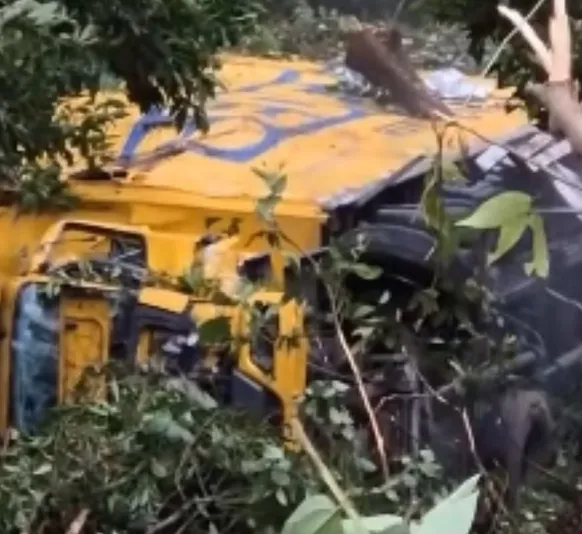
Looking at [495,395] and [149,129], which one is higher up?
[495,395]

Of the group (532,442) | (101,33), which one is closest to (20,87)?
(101,33)

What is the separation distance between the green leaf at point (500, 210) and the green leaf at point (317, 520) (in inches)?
10.9

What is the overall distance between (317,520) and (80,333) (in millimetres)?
4173

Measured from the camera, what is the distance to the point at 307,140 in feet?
22.0

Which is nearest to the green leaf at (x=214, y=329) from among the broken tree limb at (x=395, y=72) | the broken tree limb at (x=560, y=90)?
the broken tree limb at (x=395, y=72)

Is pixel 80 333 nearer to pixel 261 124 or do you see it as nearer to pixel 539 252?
pixel 261 124

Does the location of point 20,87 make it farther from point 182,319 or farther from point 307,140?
point 307,140

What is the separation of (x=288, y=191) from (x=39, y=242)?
0.92m

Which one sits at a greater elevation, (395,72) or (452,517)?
(452,517)

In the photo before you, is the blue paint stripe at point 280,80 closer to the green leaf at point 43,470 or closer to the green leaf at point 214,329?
the green leaf at point 43,470

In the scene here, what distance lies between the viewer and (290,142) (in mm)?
6641

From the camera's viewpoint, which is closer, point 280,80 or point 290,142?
point 290,142

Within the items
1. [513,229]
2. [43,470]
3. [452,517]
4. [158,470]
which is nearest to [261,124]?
[43,470]

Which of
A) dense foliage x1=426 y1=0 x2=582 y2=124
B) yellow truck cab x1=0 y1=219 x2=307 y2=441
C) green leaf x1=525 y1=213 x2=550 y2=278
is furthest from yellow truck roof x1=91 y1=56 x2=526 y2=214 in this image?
green leaf x1=525 y1=213 x2=550 y2=278
